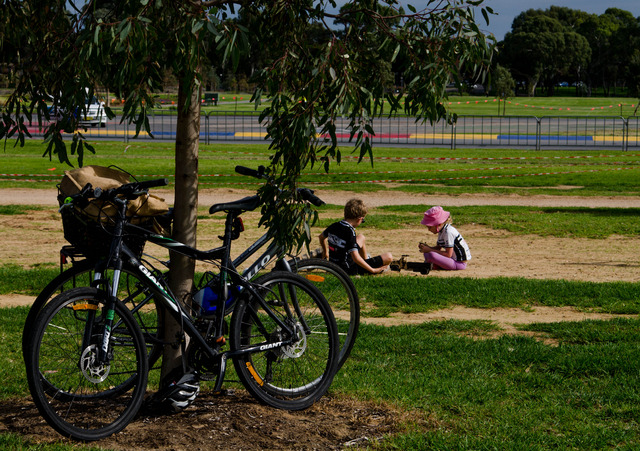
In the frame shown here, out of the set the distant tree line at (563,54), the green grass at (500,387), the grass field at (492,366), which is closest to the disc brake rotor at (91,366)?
the grass field at (492,366)

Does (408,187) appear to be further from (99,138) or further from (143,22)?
(99,138)

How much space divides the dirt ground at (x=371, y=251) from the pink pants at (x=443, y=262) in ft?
0.37

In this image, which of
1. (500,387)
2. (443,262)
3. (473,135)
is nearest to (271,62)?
(500,387)

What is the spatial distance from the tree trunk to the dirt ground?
17.2 inches

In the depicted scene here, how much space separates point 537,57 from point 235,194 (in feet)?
304

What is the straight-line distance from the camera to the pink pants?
34.6ft

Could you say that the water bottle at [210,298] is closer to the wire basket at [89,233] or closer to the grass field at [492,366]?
the wire basket at [89,233]

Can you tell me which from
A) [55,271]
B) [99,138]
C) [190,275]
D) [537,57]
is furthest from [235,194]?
[537,57]

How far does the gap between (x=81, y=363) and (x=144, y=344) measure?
0.33 m

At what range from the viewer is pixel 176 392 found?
4875 millimetres

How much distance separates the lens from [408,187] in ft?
66.7

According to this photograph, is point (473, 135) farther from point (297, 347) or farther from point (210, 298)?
point (210, 298)

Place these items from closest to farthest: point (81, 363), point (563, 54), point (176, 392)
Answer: point (81, 363), point (176, 392), point (563, 54)

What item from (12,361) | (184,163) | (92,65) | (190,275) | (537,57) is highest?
(537,57)
